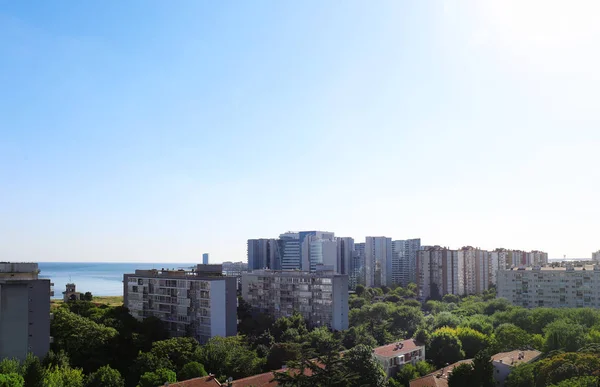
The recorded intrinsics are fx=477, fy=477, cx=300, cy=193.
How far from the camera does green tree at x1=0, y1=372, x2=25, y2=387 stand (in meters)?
13.6

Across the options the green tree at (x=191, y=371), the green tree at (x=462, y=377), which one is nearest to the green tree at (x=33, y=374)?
the green tree at (x=191, y=371)

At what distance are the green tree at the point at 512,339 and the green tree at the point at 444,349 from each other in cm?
228

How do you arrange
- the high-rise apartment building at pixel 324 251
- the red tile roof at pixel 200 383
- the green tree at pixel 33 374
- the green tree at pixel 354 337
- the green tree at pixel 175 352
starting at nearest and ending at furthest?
the green tree at pixel 33 374 < the red tile roof at pixel 200 383 < the green tree at pixel 175 352 < the green tree at pixel 354 337 < the high-rise apartment building at pixel 324 251

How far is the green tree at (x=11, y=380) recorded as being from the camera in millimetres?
13594

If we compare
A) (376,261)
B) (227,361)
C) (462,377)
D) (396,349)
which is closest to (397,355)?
(396,349)

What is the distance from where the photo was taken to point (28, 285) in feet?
61.7

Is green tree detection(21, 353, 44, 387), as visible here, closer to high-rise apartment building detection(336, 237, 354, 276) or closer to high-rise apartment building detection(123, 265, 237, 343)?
high-rise apartment building detection(123, 265, 237, 343)

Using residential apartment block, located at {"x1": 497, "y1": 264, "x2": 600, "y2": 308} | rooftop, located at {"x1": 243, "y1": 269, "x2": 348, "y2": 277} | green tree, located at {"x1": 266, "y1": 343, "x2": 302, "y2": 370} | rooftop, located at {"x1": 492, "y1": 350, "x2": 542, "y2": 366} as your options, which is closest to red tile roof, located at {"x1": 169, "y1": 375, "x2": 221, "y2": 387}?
green tree, located at {"x1": 266, "y1": 343, "x2": 302, "y2": 370}

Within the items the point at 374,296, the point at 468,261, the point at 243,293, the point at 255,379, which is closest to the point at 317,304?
the point at 243,293

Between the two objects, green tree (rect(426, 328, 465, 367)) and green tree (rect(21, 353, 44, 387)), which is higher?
green tree (rect(21, 353, 44, 387))

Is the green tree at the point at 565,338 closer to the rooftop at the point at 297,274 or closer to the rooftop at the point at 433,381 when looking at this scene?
the rooftop at the point at 433,381

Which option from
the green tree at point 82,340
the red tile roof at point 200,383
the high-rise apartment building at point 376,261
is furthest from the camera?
the high-rise apartment building at point 376,261

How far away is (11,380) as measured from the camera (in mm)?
13805

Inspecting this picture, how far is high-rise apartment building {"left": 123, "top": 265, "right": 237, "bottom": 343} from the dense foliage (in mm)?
1610
